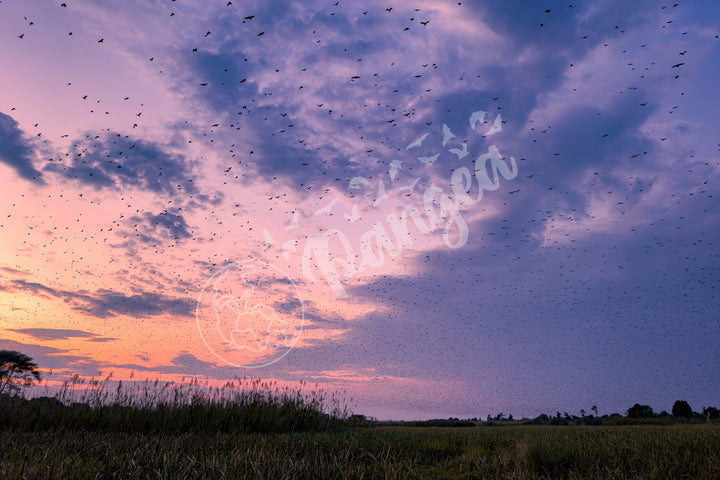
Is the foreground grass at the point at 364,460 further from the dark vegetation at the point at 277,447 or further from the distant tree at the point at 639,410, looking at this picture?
the distant tree at the point at 639,410

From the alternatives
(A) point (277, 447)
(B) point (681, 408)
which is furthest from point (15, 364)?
(B) point (681, 408)

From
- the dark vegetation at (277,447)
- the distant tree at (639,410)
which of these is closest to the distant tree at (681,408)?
the distant tree at (639,410)

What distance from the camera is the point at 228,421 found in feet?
52.3

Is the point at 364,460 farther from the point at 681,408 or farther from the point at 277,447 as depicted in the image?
the point at 681,408

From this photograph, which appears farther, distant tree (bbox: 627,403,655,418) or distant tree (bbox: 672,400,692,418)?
distant tree (bbox: 672,400,692,418)

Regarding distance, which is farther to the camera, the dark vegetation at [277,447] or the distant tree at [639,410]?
the distant tree at [639,410]

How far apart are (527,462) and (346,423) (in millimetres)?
13202

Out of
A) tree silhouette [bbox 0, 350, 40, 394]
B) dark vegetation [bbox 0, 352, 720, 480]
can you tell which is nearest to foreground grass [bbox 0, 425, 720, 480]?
dark vegetation [bbox 0, 352, 720, 480]

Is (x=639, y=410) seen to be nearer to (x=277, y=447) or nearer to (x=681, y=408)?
(x=681, y=408)

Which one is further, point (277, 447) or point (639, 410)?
point (639, 410)

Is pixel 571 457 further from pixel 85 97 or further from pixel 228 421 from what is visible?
pixel 85 97

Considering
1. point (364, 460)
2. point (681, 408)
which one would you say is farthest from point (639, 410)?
point (364, 460)

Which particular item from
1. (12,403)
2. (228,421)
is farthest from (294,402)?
(12,403)

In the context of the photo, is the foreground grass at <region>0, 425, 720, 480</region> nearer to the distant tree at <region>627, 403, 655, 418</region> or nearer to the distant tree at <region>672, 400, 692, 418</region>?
the distant tree at <region>627, 403, 655, 418</region>
